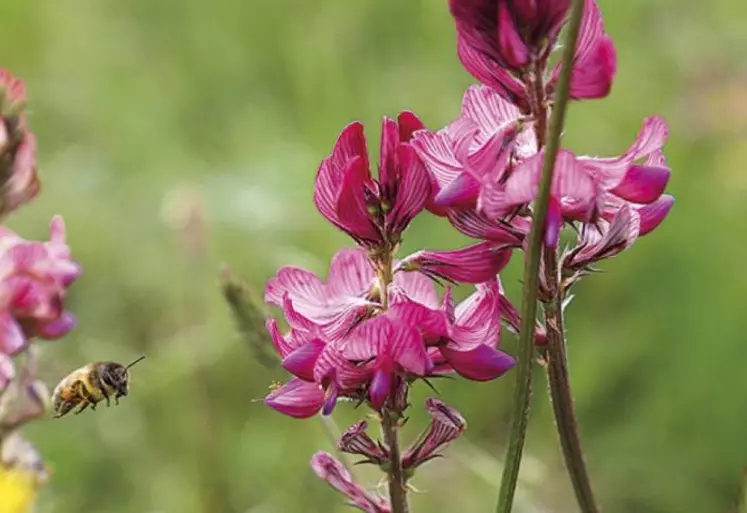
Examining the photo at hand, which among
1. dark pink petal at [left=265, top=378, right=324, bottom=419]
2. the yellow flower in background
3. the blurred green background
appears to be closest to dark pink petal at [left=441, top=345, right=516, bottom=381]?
dark pink petal at [left=265, top=378, right=324, bottom=419]

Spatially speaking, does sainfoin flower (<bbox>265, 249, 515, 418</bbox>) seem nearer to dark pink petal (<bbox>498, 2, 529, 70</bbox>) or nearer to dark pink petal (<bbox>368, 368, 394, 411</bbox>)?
dark pink petal (<bbox>368, 368, 394, 411</bbox>)

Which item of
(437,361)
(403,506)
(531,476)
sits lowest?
(531,476)

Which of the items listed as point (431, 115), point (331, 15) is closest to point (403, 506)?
point (431, 115)

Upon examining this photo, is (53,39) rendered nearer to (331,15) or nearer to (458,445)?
(331,15)

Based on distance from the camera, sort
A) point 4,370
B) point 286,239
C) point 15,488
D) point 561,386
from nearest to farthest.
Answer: point 561,386 < point 4,370 < point 15,488 < point 286,239

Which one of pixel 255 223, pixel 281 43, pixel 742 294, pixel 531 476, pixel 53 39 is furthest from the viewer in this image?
pixel 53 39

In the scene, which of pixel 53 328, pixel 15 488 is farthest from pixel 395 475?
pixel 15 488

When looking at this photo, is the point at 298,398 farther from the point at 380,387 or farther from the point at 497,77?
the point at 497,77
